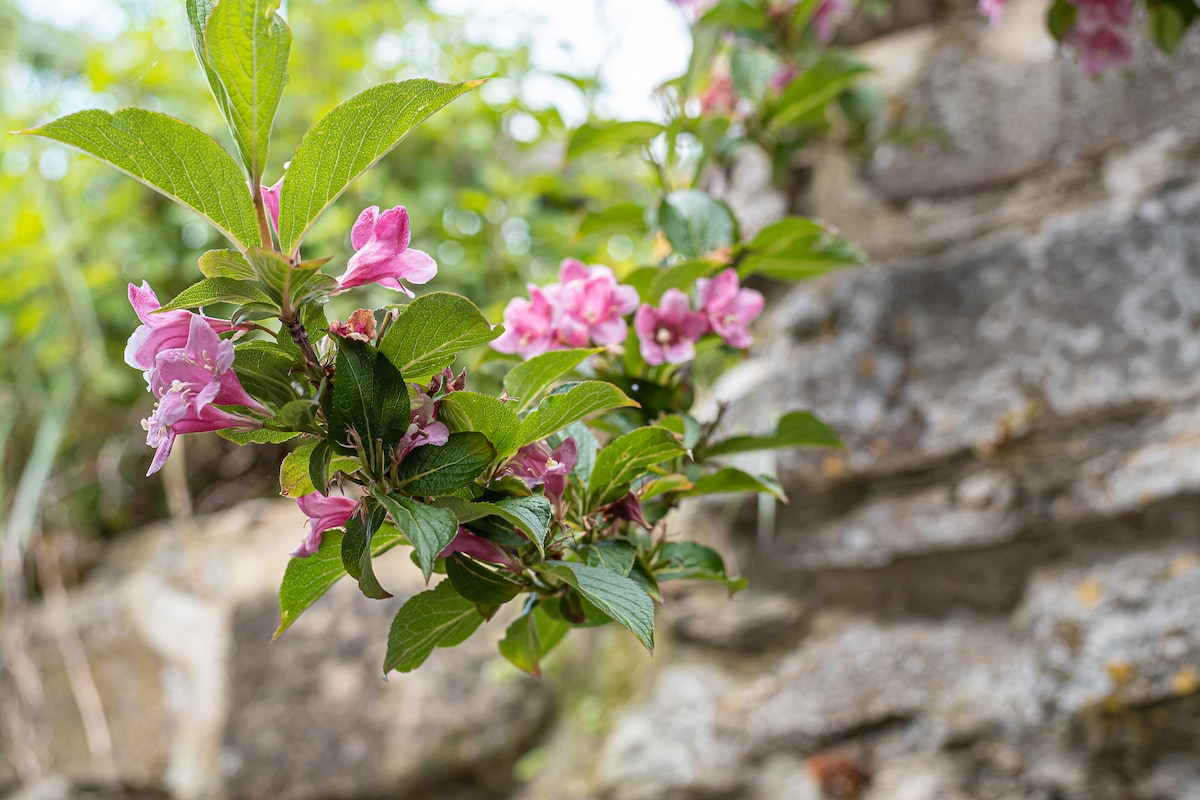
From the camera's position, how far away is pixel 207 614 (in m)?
1.33

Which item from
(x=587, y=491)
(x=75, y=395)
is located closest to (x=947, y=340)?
(x=587, y=491)

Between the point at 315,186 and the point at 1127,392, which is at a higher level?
the point at 315,186

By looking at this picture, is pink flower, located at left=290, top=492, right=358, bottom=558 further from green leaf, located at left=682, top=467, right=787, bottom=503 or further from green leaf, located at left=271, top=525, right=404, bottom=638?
green leaf, located at left=682, top=467, right=787, bottom=503

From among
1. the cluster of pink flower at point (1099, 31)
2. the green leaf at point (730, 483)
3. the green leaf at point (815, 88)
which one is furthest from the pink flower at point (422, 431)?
the cluster of pink flower at point (1099, 31)

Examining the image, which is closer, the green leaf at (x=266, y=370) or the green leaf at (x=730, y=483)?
the green leaf at (x=266, y=370)

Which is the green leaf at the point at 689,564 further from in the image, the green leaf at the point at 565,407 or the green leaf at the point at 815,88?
the green leaf at the point at 815,88

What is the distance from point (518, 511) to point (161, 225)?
5.20 ft

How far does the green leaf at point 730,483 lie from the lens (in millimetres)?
588

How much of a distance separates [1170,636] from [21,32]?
2375 mm

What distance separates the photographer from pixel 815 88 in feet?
3.15

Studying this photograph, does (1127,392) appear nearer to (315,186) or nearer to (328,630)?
(315,186)

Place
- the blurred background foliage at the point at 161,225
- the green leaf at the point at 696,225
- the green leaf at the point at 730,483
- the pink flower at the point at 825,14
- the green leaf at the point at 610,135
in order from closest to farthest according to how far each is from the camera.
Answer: the green leaf at the point at 730,483, the green leaf at the point at 696,225, the green leaf at the point at 610,135, the pink flower at the point at 825,14, the blurred background foliage at the point at 161,225

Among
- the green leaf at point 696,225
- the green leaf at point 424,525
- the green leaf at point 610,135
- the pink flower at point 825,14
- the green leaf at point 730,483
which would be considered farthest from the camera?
the pink flower at point 825,14

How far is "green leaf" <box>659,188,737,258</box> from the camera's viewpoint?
748mm
